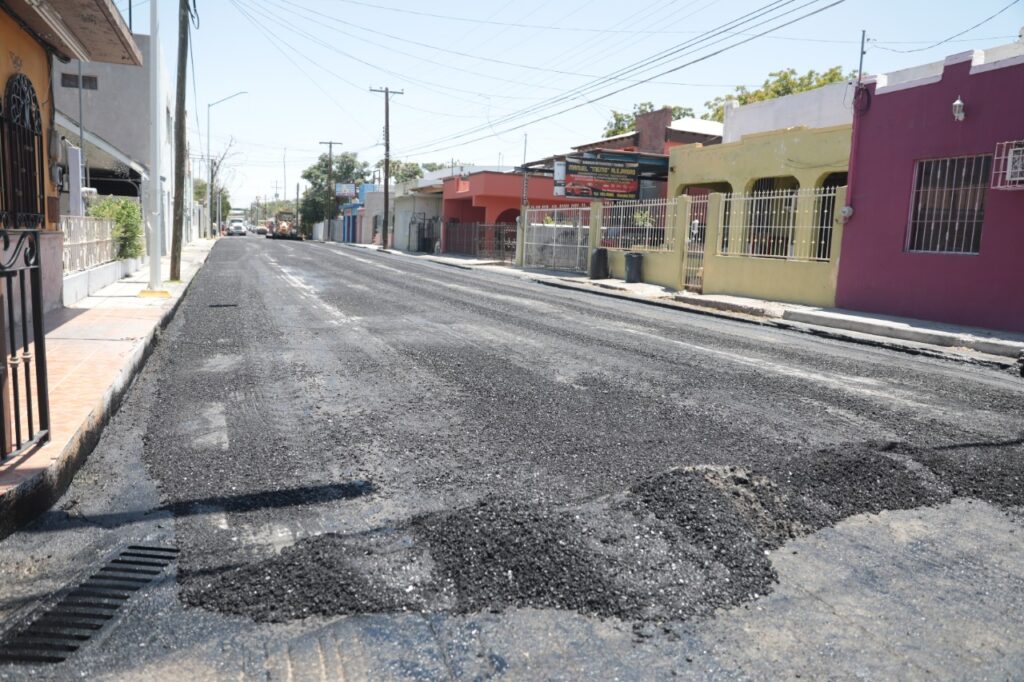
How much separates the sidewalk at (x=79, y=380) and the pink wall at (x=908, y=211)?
12522 millimetres

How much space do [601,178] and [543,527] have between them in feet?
79.2

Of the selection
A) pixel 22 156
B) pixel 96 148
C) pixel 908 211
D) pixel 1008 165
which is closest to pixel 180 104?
pixel 96 148

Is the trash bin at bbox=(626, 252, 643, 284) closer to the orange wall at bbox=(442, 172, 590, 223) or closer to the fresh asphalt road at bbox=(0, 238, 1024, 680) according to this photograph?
the fresh asphalt road at bbox=(0, 238, 1024, 680)

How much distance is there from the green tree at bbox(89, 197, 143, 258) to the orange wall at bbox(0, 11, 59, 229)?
660cm

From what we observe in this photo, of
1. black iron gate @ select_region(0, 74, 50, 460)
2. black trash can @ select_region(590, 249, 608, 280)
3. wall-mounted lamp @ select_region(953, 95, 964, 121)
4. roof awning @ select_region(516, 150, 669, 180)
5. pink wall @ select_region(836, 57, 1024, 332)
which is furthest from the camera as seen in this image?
roof awning @ select_region(516, 150, 669, 180)

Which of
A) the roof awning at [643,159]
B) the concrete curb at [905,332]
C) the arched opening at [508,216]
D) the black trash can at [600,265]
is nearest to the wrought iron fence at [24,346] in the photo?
the concrete curb at [905,332]

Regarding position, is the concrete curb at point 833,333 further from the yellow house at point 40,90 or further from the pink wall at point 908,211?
the yellow house at point 40,90

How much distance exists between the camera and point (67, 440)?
181 inches

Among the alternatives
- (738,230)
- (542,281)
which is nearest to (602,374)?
(738,230)

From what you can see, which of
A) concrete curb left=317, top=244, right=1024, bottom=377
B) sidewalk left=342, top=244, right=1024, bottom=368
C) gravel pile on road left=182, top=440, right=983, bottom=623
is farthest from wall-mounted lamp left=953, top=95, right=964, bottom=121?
gravel pile on road left=182, top=440, right=983, bottom=623

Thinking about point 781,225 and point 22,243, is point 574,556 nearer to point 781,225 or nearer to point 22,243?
point 22,243

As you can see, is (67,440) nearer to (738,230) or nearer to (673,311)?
(673,311)

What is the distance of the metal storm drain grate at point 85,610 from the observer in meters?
2.74

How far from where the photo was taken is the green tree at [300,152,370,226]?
91312 mm
